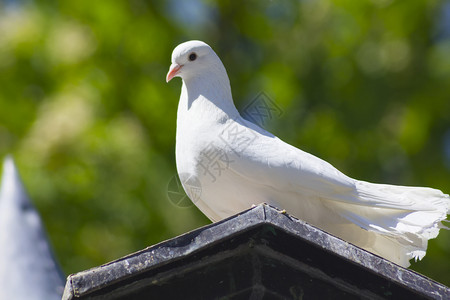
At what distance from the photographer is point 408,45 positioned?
29.2 feet

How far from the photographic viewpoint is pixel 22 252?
453 centimetres

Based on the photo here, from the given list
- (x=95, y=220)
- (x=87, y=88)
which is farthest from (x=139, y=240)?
(x=87, y=88)

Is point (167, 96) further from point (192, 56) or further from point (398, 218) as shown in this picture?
point (398, 218)

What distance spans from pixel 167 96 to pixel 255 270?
5.70m

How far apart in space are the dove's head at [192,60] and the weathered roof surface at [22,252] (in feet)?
4.40

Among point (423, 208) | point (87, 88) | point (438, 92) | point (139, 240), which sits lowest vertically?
point (139, 240)

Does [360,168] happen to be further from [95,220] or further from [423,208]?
[423,208]

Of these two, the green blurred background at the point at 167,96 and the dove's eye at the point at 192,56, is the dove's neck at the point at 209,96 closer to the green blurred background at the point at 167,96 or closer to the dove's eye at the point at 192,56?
the dove's eye at the point at 192,56

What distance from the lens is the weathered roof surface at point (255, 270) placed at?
2.82 metres

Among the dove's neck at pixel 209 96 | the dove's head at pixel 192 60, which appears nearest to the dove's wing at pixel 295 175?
the dove's neck at pixel 209 96

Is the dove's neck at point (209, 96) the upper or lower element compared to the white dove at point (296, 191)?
upper

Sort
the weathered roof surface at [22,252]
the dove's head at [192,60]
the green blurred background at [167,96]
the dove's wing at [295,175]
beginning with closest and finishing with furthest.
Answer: the dove's wing at [295,175]
the dove's head at [192,60]
the weathered roof surface at [22,252]
the green blurred background at [167,96]

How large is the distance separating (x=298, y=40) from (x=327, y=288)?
6112 millimetres

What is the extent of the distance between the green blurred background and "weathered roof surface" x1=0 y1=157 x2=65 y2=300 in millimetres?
3090
